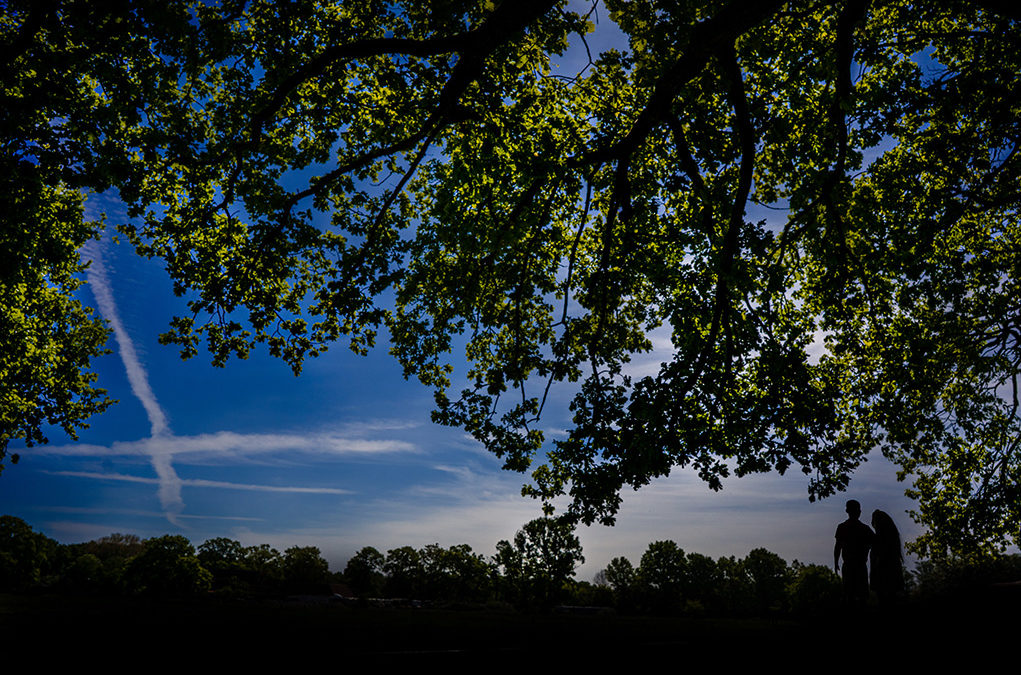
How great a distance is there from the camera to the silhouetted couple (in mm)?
10320

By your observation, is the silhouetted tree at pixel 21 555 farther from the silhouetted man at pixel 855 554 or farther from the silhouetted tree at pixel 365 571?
the silhouetted man at pixel 855 554

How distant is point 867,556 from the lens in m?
11.0

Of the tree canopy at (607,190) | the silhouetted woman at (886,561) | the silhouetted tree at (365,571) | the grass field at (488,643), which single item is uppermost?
the tree canopy at (607,190)

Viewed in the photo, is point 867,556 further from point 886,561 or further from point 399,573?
point 399,573

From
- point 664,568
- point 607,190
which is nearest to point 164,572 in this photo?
point 607,190

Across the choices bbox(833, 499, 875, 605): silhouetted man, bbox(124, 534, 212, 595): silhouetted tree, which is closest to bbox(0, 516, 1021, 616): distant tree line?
bbox(124, 534, 212, 595): silhouetted tree

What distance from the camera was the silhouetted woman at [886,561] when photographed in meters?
10.3

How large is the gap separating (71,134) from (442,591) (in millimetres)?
70913

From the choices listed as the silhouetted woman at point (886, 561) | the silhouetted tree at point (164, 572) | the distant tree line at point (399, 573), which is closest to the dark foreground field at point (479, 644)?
the silhouetted woman at point (886, 561)

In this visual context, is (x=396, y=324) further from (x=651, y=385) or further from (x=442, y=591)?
(x=442, y=591)

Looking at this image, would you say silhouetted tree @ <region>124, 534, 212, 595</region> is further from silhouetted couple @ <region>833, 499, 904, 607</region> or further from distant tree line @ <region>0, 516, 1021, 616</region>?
silhouetted couple @ <region>833, 499, 904, 607</region>

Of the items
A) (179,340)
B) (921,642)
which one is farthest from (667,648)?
(179,340)

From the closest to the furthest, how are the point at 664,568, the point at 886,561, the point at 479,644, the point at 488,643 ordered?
the point at 479,644 → the point at 488,643 → the point at 886,561 → the point at 664,568

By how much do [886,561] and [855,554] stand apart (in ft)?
2.06
